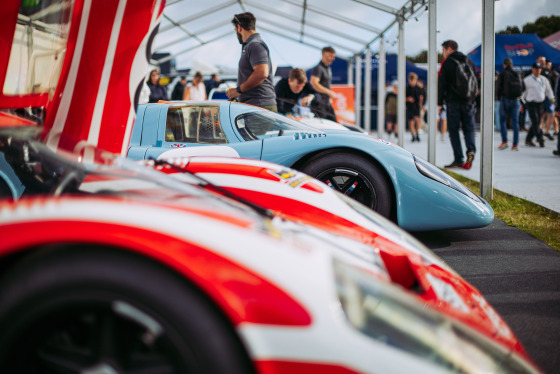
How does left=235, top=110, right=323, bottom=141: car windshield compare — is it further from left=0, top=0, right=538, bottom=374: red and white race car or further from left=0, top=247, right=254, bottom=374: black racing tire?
left=0, top=247, right=254, bottom=374: black racing tire

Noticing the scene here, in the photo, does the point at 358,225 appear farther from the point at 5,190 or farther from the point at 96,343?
the point at 5,190

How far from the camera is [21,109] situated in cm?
230

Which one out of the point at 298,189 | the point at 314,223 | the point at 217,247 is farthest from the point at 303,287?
the point at 298,189

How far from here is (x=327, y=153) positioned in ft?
11.3

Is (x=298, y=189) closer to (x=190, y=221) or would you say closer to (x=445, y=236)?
(x=190, y=221)

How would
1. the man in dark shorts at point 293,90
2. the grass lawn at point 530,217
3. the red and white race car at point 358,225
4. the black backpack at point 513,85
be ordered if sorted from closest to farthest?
the red and white race car at point 358,225 → the grass lawn at point 530,217 → the man in dark shorts at point 293,90 → the black backpack at point 513,85

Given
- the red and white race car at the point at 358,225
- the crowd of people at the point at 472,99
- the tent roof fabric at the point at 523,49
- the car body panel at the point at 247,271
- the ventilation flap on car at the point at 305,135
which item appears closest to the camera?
the car body panel at the point at 247,271

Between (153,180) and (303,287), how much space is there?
0.66 metres

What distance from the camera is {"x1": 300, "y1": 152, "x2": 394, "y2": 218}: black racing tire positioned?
3.33 metres

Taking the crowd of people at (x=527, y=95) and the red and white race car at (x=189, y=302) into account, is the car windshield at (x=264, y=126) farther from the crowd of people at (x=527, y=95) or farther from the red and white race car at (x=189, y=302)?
the crowd of people at (x=527, y=95)

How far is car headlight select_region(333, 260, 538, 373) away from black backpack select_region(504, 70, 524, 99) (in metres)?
9.23

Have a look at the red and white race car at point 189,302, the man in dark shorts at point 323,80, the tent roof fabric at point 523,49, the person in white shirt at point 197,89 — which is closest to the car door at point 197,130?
the red and white race car at point 189,302

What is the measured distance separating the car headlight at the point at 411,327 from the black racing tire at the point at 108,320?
252 mm

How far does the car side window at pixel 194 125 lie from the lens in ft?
12.2
